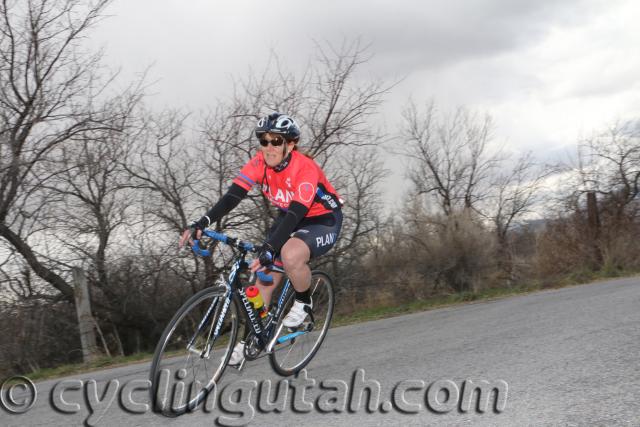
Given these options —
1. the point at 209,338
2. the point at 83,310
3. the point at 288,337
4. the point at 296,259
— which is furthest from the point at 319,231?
the point at 83,310

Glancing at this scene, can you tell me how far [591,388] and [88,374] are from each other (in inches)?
253

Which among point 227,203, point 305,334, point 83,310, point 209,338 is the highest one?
point 227,203

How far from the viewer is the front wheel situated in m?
5.06

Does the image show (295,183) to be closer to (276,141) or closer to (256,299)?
(276,141)

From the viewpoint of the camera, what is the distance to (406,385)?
165 inches

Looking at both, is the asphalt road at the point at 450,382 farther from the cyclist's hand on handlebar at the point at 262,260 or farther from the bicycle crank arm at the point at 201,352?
the cyclist's hand on handlebar at the point at 262,260

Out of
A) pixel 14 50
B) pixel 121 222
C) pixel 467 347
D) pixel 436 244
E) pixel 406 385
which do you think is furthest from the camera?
pixel 436 244

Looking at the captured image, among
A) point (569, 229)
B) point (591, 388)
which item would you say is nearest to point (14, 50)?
point (591, 388)

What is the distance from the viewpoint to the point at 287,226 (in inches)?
174

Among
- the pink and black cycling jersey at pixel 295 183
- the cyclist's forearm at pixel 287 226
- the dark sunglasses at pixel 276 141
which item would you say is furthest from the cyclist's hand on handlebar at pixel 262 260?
the dark sunglasses at pixel 276 141

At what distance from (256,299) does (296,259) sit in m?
0.49

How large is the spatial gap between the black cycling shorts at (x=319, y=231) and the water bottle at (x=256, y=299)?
2.00 ft

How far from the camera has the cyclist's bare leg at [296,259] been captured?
A: 15.2 feet

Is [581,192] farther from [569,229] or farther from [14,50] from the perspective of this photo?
[14,50]
